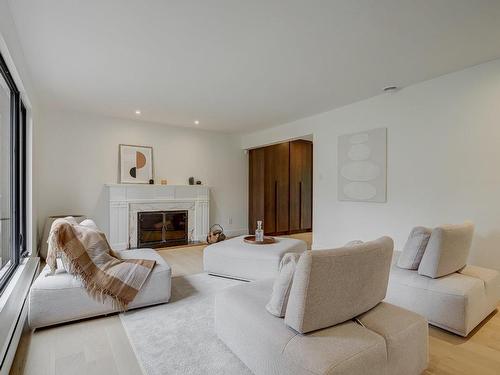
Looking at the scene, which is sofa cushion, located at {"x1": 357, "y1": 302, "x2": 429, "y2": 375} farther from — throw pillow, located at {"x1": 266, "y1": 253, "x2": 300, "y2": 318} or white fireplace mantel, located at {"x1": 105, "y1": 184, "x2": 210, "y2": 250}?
white fireplace mantel, located at {"x1": 105, "y1": 184, "x2": 210, "y2": 250}

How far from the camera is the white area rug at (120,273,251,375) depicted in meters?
1.76

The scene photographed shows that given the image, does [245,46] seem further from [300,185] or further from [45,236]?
[300,185]

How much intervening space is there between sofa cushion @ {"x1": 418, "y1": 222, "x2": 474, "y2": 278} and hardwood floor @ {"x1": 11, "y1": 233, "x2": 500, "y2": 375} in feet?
1.54

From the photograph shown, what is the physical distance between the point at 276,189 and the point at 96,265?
461cm

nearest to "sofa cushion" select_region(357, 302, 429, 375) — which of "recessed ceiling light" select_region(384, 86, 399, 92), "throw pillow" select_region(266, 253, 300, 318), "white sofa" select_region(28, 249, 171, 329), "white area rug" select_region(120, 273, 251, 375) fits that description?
"throw pillow" select_region(266, 253, 300, 318)

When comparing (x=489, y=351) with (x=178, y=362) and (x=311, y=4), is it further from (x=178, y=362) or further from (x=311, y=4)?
(x=311, y=4)

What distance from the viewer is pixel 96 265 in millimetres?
2479

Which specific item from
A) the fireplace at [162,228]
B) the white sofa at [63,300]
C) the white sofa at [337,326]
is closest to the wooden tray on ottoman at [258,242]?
the white sofa at [63,300]

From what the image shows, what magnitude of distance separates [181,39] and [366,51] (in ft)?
5.69

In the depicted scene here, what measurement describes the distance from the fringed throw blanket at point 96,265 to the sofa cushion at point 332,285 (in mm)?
1645

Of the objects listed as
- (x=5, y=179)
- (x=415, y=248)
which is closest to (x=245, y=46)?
(x=415, y=248)

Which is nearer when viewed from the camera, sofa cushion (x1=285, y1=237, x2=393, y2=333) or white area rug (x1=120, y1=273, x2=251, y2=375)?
sofa cushion (x1=285, y1=237, x2=393, y2=333)

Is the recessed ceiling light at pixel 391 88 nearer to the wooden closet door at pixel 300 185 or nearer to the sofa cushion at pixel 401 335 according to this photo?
the sofa cushion at pixel 401 335

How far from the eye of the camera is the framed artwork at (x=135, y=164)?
5262 millimetres
